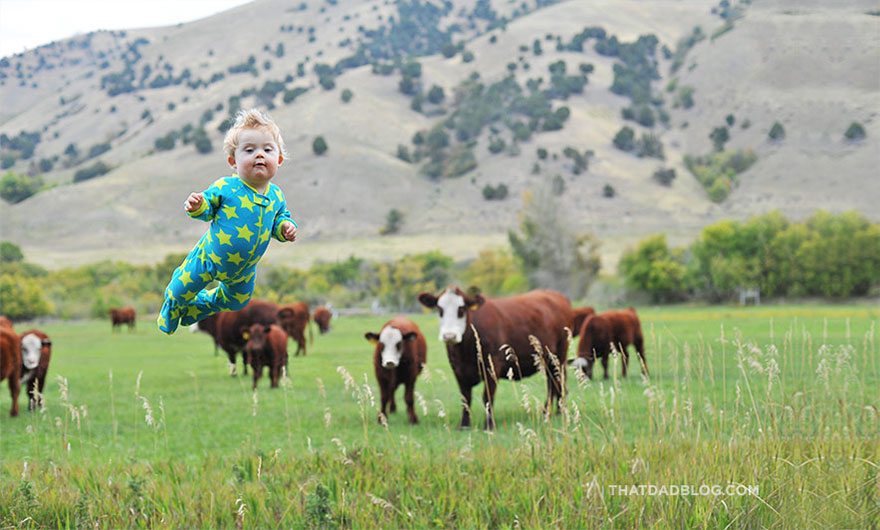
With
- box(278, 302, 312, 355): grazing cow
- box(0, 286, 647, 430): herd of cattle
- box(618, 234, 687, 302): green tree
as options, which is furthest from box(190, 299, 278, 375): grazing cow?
box(618, 234, 687, 302): green tree

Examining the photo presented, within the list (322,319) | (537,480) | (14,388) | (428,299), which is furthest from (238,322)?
(322,319)

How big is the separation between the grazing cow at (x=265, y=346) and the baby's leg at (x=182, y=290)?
47.4 feet

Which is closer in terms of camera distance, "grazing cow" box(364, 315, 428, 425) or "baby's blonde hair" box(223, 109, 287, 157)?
"baby's blonde hair" box(223, 109, 287, 157)

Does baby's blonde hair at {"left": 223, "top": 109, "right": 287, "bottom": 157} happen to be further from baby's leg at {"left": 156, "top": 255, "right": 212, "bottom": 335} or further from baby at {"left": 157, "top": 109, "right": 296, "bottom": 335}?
baby's leg at {"left": 156, "top": 255, "right": 212, "bottom": 335}

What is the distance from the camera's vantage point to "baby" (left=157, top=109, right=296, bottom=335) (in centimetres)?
302

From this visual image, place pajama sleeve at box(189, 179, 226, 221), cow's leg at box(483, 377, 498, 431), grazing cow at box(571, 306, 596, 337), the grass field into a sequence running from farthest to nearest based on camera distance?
grazing cow at box(571, 306, 596, 337) < cow's leg at box(483, 377, 498, 431) < the grass field < pajama sleeve at box(189, 179, 226, 221)

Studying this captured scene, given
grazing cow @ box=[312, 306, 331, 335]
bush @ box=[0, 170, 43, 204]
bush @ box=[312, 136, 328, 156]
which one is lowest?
grazing cow @ box=[312, 306, 331, 335]

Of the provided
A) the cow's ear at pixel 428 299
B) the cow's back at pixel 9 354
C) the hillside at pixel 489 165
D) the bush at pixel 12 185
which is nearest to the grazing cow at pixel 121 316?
the bush at pixel 12 185

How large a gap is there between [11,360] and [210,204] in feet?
40.1

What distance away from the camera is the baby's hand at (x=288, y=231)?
314 centimetres

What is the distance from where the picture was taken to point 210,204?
120 inches

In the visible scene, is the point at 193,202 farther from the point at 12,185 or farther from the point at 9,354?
the point at 12,185

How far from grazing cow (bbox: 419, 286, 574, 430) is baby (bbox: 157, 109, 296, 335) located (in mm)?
7617

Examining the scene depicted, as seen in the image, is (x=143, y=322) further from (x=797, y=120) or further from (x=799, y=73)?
(x=799, y=73)
